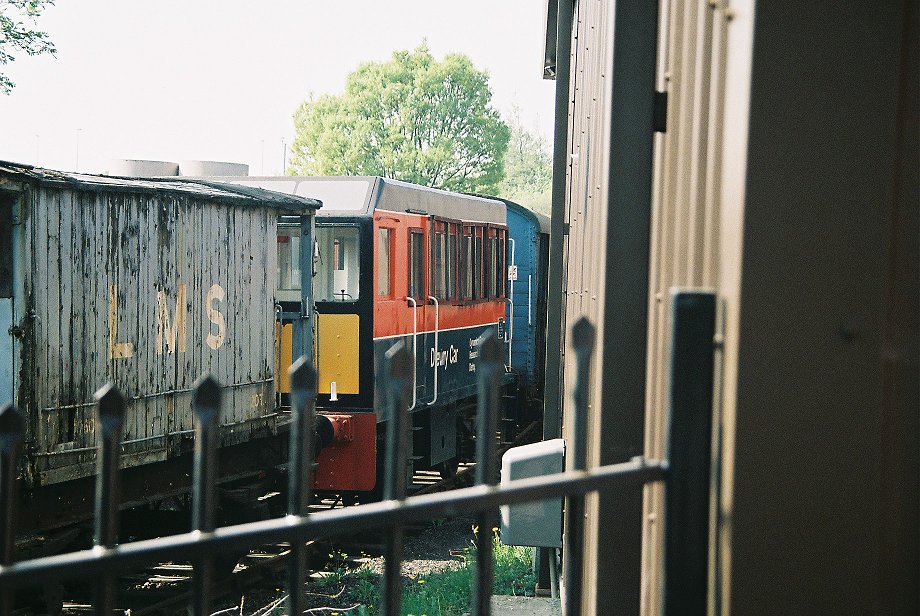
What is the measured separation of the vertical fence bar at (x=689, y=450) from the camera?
194 centimetres

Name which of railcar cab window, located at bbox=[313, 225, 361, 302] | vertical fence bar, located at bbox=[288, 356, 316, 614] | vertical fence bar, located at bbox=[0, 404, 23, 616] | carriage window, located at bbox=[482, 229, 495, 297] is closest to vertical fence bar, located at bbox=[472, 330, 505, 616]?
vertical fence bar, located at bbox=[288, 356, 316, 614]

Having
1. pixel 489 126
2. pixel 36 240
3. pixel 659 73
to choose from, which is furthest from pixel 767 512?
pixel 489 126

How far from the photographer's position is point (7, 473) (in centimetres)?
151

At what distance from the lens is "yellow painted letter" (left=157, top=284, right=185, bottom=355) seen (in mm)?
8625

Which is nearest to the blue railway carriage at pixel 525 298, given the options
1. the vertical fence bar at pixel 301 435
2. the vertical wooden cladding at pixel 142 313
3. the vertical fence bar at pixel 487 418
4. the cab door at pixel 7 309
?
the vertical wooden cladding at pixel 142 313

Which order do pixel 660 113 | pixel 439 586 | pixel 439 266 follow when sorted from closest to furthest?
pixel 660 113 → pixel 439 586 → pixel 439 266

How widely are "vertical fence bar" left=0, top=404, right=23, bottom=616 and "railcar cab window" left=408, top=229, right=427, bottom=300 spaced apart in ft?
35.0

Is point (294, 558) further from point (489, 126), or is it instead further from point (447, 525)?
point (489, 126)

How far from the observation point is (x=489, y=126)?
56.4 m

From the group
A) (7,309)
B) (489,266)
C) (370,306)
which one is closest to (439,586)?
(370,306)

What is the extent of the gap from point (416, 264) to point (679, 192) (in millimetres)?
10047

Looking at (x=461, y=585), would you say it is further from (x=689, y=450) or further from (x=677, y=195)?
(x=689, y=450)

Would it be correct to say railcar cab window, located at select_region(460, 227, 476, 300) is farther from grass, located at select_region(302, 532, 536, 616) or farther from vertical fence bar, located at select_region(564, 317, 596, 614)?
vertical fence bar, located at select_region(564, 317, 596, 614)

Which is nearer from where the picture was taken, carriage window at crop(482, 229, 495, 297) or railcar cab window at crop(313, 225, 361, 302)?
railcar cab window at crop(313, 225, 361, 302)
